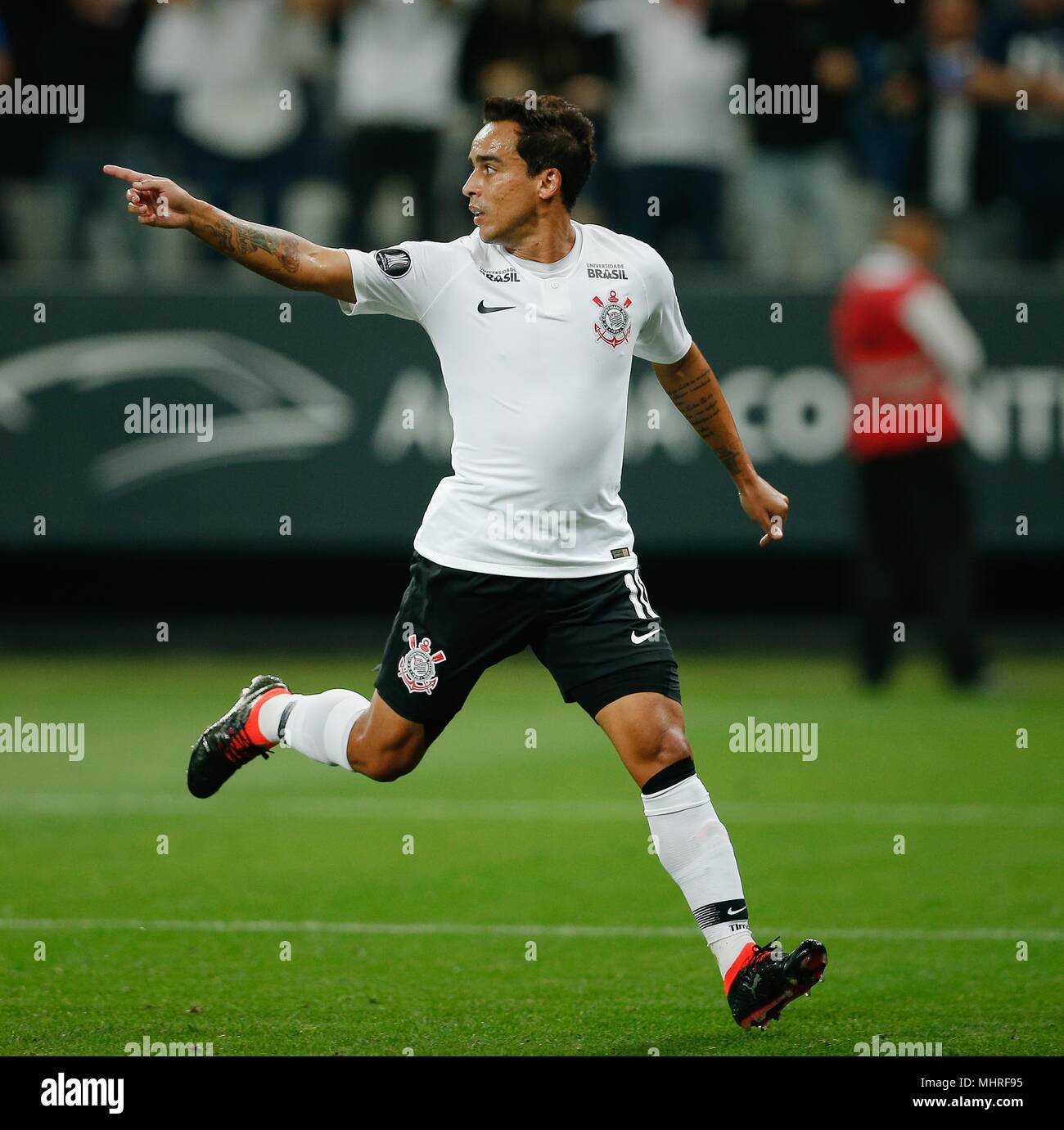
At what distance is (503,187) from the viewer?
5.72m

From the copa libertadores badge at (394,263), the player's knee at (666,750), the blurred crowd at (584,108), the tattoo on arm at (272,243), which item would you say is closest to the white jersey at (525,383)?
the copa libertadores badge at (394,263)

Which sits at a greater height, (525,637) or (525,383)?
(525,383)

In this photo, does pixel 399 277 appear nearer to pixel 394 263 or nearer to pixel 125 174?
pixel 394 263

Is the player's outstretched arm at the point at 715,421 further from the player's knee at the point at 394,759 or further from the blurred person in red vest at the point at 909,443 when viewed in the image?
the blurred person in red vest at the point at 909,443

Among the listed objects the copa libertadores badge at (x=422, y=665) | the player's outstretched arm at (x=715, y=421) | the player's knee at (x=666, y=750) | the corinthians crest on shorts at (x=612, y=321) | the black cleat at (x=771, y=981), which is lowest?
the black cleat at (x=771, y=981)

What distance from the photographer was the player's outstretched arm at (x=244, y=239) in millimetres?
5344

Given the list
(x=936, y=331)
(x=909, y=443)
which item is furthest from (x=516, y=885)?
(x=936, y=331)

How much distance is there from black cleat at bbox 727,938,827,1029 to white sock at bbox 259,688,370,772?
5.02ft

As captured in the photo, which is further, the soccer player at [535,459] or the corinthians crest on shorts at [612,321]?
the corinthians crest on shorts at [612,321]

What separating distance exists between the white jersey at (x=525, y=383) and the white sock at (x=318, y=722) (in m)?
0.73

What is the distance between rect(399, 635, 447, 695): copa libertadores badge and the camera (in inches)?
228

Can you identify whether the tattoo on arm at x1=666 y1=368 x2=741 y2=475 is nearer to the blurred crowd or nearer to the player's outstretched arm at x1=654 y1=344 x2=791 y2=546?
the player's outstretched arm at x1=654 y1=344 x2=791 y2=546

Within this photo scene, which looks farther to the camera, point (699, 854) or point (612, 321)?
point (612, 321)

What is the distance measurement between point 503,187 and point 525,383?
0.61 meters
